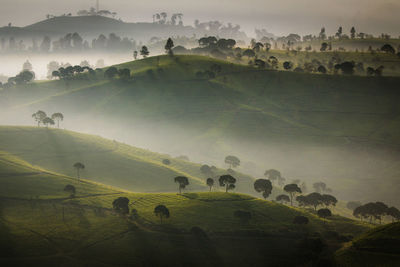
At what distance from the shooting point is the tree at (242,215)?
13212cm

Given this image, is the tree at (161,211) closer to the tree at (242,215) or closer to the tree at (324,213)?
the tree at (242,215)

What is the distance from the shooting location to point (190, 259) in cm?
10856

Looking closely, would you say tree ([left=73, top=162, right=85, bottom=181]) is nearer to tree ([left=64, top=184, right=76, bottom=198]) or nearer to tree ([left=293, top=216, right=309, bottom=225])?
tree ([left=64, top=184, right=76, bottom=198])

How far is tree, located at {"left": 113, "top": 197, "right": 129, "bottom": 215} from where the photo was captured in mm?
132625

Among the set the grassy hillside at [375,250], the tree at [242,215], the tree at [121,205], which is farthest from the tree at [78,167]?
the grassy hillside at [375,250]

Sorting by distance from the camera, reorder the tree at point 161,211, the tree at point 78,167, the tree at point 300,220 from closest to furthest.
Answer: the tree at point 161,211 → the tree at point 300,220 → the tree at point 78,167

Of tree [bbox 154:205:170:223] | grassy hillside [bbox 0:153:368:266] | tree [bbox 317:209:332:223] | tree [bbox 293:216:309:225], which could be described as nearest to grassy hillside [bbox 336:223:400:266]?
grassy hillside [bbox 0:153:368:266]

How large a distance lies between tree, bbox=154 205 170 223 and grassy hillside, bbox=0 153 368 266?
6.59ft

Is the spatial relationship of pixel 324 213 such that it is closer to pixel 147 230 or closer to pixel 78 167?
pixel 147 230

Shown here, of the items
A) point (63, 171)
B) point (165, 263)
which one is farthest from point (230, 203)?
point (63, 171)

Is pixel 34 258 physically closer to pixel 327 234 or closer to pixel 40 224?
pixel 40 224

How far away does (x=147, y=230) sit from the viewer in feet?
400

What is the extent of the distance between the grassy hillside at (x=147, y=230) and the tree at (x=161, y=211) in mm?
2010

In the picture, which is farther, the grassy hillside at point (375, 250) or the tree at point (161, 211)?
the tree at point (161, 211)
